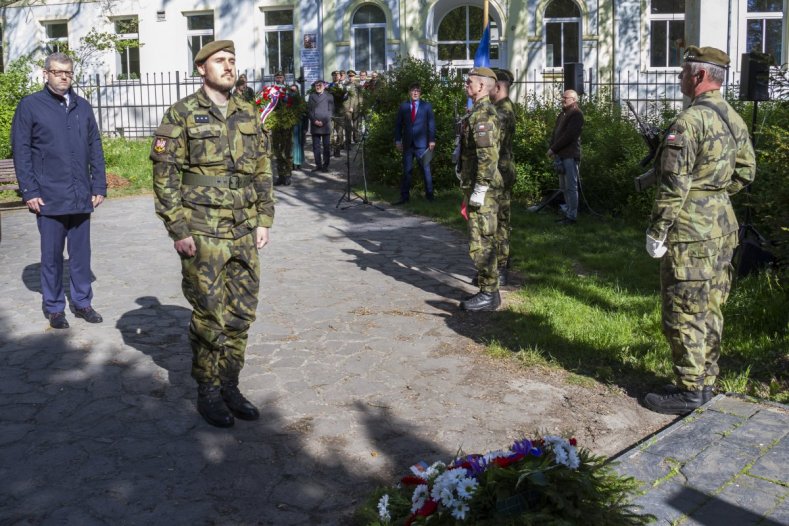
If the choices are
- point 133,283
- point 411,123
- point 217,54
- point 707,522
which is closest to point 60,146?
point 133,283

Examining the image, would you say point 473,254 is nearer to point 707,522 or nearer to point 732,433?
point 732,433

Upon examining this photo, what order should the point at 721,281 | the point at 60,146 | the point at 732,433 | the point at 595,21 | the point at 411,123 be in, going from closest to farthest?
the point at 732,433, the point at 721,281, the point at 60,146, the point at 411,123, the point at 595,21

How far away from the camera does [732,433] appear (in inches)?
197

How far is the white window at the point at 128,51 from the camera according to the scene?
28969mm

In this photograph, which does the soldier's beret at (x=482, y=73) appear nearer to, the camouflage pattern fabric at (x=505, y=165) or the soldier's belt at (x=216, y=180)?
the camouflage pattern fabric at (x=505, y=165)

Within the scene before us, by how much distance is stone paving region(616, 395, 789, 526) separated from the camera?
4062 millimetres

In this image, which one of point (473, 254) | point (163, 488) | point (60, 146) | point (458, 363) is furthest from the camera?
point (473, 254)

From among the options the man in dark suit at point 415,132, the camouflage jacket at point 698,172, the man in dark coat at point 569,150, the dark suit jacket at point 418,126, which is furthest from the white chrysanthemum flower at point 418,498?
the dark suit jacket at point 418,126

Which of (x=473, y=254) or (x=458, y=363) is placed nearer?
(x=458, y=363)

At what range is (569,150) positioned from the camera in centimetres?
1348

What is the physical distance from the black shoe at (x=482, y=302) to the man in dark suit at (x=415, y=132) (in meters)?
7.48

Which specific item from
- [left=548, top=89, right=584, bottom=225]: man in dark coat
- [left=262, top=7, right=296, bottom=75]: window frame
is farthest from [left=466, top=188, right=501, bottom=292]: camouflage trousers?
[left=262, top=7, right=296, bottom=75]: window frame

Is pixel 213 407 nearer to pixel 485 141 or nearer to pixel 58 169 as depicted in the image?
pixel 58 169

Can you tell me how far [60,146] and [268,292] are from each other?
250cm
